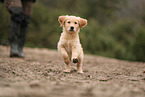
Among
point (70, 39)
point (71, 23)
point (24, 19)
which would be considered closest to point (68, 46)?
point (70, 39)

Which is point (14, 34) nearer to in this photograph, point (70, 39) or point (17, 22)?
point (17, 22)

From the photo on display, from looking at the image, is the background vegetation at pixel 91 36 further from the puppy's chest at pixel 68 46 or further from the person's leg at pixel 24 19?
the puppy's chest at pixel 68 46

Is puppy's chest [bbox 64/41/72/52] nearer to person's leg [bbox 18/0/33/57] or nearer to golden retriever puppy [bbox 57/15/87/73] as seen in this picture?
golden retriever puppy [bbox 57/15/87/73]

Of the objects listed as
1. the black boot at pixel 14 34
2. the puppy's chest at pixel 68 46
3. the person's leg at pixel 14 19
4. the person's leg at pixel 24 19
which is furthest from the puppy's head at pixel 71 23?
the person's leg at pixel 24 19

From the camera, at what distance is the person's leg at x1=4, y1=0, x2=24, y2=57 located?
4.01 metres

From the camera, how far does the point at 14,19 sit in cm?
414

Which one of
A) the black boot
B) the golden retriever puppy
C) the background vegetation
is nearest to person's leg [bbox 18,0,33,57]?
the black boot

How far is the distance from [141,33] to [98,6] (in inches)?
579

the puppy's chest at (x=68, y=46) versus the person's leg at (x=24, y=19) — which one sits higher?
the person's leg at (x=24, y=19)

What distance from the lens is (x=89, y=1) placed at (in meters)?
22.2

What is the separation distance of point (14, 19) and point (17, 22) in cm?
9

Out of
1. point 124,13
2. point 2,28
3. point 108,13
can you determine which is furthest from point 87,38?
point 124,13

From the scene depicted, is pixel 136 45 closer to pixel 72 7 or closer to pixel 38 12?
pixel 38 12

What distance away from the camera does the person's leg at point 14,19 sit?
4008mm
